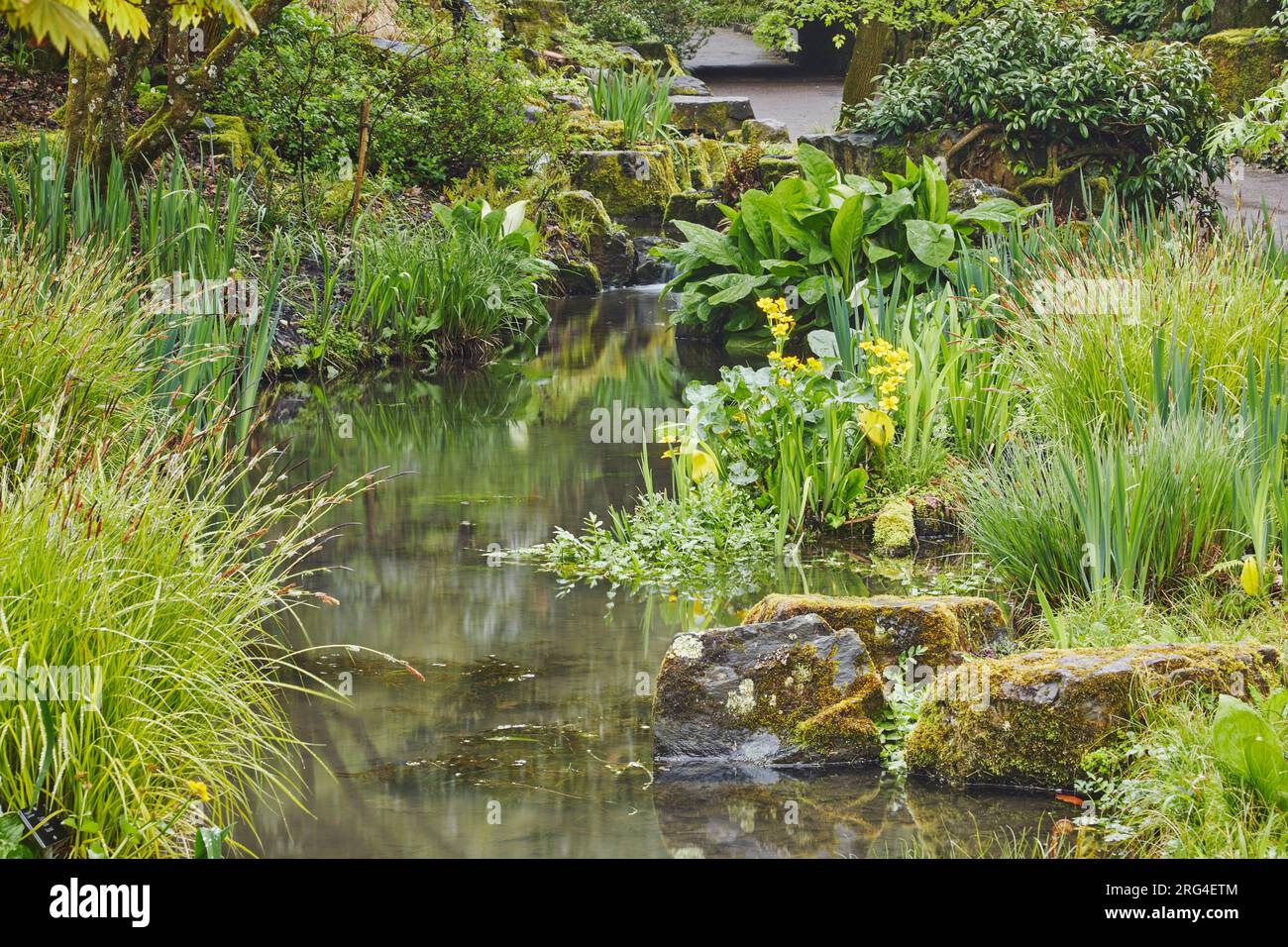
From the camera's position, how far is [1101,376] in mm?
5445

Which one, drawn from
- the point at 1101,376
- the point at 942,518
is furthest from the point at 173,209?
the point at 1101,376

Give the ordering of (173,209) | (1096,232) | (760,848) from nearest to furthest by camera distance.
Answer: (760,848), (1096,232), (173,209)

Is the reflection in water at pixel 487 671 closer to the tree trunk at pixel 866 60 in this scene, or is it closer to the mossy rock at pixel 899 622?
the mossy rock at pixel 899 622

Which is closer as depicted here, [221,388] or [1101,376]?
[1101,376]

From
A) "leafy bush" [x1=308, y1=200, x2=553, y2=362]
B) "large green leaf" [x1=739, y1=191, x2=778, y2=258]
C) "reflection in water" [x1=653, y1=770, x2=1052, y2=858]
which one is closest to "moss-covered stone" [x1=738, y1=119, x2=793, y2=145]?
"leafy bush" [x1=308, y1=200, x2=553, y2=362]

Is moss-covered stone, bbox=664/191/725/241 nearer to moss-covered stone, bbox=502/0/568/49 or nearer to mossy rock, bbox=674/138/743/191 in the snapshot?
mossy rock, bbox=674/138/743/191

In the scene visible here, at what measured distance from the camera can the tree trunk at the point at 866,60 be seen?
1717cm

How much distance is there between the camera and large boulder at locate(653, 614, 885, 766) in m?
3.81

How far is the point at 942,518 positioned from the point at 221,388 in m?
3.31

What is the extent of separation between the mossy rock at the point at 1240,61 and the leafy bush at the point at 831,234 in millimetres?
7814

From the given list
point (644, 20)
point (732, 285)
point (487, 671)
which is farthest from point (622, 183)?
point (487, 671)

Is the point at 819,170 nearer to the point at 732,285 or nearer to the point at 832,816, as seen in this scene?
the point at 732,285

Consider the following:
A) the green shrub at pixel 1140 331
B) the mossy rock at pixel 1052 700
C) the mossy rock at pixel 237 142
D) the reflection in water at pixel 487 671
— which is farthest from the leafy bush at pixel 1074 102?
the mossy rock at pixel 1052 700
